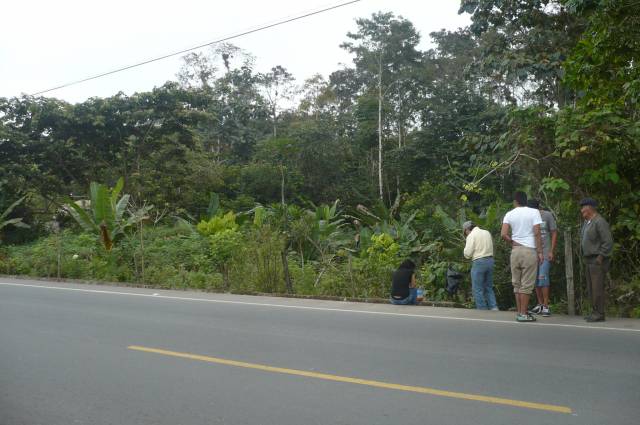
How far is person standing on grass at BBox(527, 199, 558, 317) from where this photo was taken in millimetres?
10086

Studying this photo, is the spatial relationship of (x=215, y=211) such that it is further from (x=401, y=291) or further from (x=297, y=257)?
(x=401, y=291)

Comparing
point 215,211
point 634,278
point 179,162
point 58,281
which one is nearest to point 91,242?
point 58,281

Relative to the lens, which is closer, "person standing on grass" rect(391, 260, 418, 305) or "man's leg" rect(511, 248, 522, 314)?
"man's leg" rect(511, 248, 522, 314)

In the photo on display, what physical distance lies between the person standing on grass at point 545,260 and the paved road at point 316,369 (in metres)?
0.40

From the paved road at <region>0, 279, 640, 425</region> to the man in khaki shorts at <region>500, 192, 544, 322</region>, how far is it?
457 millimetres

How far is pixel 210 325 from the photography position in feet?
31.9

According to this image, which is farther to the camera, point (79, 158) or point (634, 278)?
point (79, 158)

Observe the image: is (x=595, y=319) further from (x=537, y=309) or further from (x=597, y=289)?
(x=537, y=309)

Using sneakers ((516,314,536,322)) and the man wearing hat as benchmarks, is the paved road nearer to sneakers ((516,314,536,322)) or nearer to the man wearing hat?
sneakers ((516,314,536,322))

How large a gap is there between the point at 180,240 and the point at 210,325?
413 inches

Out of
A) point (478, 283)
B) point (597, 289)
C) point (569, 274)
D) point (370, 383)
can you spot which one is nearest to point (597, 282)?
point (597, 289)

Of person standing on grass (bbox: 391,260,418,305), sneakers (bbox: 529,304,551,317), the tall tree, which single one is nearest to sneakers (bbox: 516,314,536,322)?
sneakers (bbox: 529,304,551,317)

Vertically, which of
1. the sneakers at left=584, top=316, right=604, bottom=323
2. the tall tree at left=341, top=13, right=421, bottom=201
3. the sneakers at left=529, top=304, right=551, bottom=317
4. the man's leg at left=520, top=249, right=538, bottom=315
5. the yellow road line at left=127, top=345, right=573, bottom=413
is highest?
the tall tree at left=341, top=13, right=421, bottom=201

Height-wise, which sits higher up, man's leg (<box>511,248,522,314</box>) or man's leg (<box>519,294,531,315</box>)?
man's leg (<box>511,248,522,314</box>)
